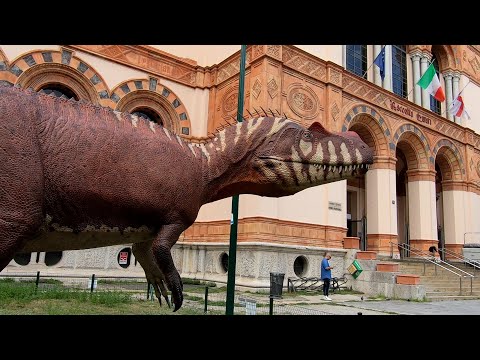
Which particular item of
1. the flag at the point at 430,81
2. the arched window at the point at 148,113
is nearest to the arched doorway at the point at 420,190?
the flag at the point at 430,81

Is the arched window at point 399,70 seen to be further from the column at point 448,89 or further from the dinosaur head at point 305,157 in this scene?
the dinosaur head at point 305,157

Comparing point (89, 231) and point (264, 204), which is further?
point (264, 204)

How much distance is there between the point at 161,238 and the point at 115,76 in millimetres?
13297

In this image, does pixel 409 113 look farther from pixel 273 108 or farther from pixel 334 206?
pixel 273 108

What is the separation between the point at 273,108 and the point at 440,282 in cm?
858

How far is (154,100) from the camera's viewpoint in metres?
16.2

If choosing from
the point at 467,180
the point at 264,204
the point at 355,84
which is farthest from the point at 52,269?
the point at 467,180

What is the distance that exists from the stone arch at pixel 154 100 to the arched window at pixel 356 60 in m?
7.85

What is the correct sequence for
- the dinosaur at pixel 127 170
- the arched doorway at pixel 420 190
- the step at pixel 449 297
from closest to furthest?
the dinosaur at pixel 127 170
the step at pixel 449 297
the arched doorway at pixel 420 190

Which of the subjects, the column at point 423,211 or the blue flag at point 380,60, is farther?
the column at point 423,211

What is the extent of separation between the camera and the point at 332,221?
15.8m

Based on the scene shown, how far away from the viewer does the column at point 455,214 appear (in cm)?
2247

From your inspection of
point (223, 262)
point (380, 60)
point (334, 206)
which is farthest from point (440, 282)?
point (380, 60)
